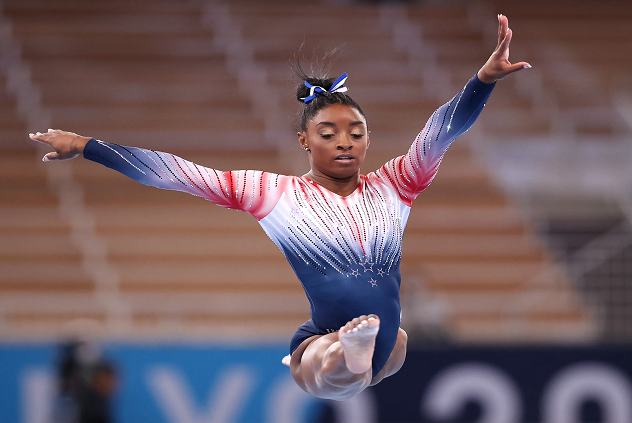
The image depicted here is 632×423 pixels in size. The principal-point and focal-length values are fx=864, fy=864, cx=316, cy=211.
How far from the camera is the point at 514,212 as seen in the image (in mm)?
10266

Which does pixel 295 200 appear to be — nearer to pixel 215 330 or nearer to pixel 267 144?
pixel 215 330

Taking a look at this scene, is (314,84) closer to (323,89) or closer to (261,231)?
(323,89)


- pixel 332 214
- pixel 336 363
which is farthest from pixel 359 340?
pixel 332 214

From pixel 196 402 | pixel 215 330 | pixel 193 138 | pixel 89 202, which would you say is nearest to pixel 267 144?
pixel 193 138

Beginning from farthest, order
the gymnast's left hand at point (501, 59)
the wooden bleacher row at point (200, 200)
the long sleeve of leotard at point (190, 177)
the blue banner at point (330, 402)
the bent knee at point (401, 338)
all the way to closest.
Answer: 1. the wooden bleacher row at point (200, 200)
2. the blue banner at point (330, 402)
3. the bent knee at point (401, 338)
4. the long sleeve of leotard at point (190, 177)
5. the gymnast's left hand at point (501, 59)

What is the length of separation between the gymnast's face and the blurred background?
2898mm

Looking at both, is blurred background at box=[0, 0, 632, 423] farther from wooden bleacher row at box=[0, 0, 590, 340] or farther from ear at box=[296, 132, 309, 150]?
ear at box=[296, 132, 309, 150]

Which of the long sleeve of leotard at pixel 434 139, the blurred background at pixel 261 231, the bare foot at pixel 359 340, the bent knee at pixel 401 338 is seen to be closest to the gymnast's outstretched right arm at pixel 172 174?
the long sleeve of leotard at pixel 434 139

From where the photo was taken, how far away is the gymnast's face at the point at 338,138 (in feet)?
12.3

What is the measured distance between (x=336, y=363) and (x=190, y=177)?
3.30 ft

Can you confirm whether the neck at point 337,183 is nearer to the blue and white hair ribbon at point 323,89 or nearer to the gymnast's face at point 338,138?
the gymnast's face at point 338,138

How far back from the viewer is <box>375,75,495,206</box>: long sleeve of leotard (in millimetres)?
3661

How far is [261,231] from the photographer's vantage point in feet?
33.3

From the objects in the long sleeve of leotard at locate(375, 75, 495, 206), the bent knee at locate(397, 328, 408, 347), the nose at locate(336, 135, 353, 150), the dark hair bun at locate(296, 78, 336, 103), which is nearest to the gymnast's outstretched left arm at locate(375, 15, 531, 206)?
the long sleeve of leotard at locate(375, 75, 495, 206)
